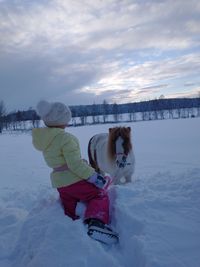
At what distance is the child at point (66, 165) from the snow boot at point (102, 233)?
28cm

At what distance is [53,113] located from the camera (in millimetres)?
4230

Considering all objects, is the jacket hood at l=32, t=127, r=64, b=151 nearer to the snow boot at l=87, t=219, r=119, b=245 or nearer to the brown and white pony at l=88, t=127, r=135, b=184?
the snow boot at l=87, t=219, r=119, b=245

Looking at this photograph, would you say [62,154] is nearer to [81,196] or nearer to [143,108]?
[81,196]

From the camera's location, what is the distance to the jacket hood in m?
4.12

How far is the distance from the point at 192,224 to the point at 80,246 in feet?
3.81

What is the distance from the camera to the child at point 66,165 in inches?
160

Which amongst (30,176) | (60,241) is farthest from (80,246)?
(30,176)

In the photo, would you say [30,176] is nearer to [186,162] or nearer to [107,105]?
[186,162]

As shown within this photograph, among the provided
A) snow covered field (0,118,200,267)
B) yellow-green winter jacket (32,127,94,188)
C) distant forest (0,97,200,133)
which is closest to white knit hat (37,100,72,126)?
yellow-green winter jacket (32,127,94,188)

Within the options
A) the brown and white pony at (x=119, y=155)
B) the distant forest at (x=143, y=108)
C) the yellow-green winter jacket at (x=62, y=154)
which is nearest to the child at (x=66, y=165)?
the yellow-green winter jacket at (x=62, y=154)

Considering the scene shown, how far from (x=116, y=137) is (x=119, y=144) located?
151 millimetres

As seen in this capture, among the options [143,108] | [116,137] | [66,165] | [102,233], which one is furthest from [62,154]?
[143,108]

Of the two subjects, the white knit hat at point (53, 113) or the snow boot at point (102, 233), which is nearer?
the snow boot at point (102, 233)

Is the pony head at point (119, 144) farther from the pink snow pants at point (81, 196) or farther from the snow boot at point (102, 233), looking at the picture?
the snow boot at point (102, 233)
